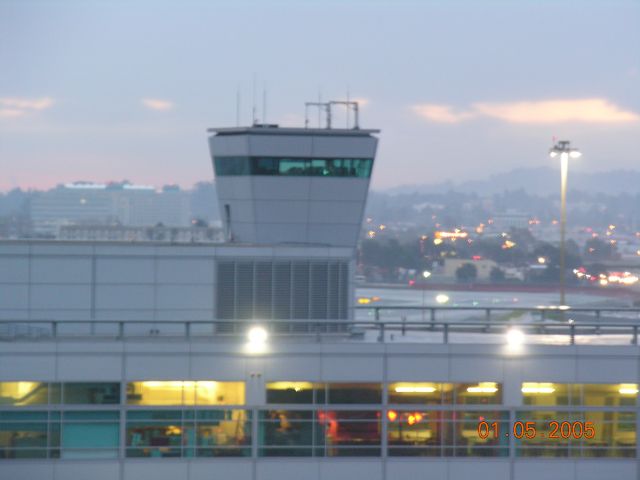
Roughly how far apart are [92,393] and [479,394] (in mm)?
8039

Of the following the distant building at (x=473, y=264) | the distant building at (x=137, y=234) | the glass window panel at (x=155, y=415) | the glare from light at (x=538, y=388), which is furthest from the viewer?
the distant building at (x=473, y=264)

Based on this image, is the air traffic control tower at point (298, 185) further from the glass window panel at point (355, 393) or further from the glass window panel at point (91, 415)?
the glass window panel at point (91, 415)

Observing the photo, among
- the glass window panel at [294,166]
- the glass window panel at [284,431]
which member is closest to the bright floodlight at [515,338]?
the glass window panel at [284,431]

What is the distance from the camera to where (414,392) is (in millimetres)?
24859

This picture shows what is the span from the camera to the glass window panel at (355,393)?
24734mm

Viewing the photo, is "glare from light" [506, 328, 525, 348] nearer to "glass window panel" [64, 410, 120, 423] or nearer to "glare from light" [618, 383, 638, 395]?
"glare from light" [618, 383, 638, 395]

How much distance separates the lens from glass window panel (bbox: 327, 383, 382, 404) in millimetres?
24734

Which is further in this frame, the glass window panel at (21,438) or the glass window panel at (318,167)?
the glass window panel at (318,167)

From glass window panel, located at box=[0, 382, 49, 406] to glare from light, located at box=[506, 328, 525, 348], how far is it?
9.72m

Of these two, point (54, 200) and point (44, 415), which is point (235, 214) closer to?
point (44, 415)

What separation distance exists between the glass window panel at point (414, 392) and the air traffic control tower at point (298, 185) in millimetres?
10843

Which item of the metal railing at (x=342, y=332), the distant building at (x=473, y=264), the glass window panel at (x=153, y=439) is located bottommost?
the glass window panel at (x=153, y=439)

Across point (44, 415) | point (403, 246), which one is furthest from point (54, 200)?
point (44, 415)

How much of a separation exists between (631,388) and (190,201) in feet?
399
